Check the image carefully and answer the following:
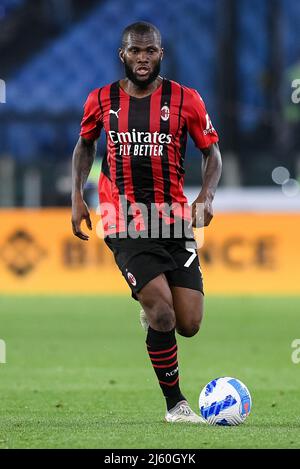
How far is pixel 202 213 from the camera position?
6.77 metres

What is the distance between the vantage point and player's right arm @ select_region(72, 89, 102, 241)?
7.14 meters

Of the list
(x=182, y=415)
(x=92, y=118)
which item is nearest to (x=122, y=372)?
(x=182, y=415)

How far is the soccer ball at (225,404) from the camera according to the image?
663 centimetres

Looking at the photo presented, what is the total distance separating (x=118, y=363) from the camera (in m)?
10.5

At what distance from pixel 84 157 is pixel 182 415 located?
5.66ft

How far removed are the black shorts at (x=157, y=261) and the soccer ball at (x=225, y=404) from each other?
0.65 meters

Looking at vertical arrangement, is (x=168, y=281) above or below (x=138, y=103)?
below

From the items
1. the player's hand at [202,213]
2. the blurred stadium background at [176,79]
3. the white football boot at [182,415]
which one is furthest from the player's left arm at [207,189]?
the blurred stadium background at [176,79]

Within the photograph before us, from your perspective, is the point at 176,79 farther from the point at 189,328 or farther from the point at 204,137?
the point at 189,328

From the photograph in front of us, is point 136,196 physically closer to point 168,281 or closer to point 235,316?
point 168,281

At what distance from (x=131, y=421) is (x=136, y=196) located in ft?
4.33

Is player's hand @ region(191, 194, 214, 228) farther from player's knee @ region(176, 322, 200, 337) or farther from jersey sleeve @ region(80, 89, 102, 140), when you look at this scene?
jersey sleeve @ region(80, 89, 102, 140)

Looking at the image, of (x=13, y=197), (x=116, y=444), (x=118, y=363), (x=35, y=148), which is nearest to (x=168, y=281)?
(x=116, y=444)

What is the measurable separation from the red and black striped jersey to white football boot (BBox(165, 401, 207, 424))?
3.51ft
